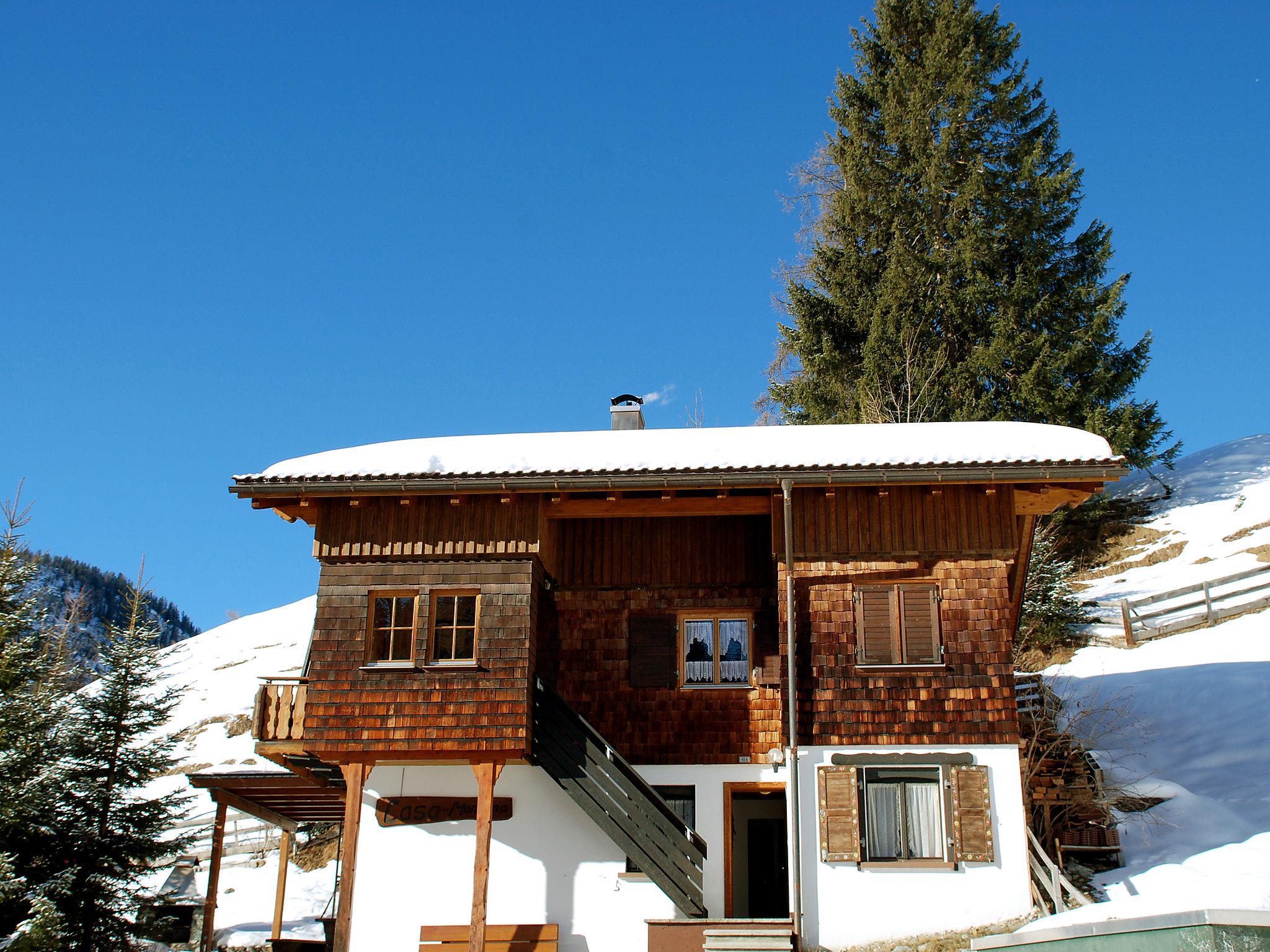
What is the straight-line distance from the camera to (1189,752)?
58.5 feet

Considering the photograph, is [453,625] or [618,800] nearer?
[618,800]

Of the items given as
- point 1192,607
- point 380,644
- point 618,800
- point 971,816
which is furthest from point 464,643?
point 1192,607

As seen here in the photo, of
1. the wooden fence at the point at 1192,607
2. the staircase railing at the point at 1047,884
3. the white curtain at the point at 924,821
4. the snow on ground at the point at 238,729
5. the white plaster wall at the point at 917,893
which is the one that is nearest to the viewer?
the staircase railing at the point at 1047,884

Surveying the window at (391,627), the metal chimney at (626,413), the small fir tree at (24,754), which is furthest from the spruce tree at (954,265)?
the small fir tree at (24,754)

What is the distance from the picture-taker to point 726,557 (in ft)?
54.6

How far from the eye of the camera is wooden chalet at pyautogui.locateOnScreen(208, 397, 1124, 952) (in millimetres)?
14172

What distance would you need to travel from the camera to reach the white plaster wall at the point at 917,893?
1374 centimetres

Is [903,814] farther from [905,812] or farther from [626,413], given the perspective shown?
[626,413]

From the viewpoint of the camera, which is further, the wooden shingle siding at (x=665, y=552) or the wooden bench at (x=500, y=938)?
the wooden shingle siding at (x=665, y=552)

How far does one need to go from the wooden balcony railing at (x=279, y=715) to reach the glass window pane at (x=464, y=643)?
6.76 ft

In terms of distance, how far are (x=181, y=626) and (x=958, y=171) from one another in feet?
324

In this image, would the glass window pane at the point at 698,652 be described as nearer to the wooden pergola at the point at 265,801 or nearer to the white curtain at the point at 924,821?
the white curtain at the point at 924,821

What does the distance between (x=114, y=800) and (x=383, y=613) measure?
5769 millimetres

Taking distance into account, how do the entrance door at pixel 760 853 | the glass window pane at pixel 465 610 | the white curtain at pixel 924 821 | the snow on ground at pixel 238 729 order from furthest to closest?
the snow on ground at pixel 238 729 → the entrance door at pixel 760 853 → the glass window pane at pixel 465 610 → the white curtain at pixel 924 821
